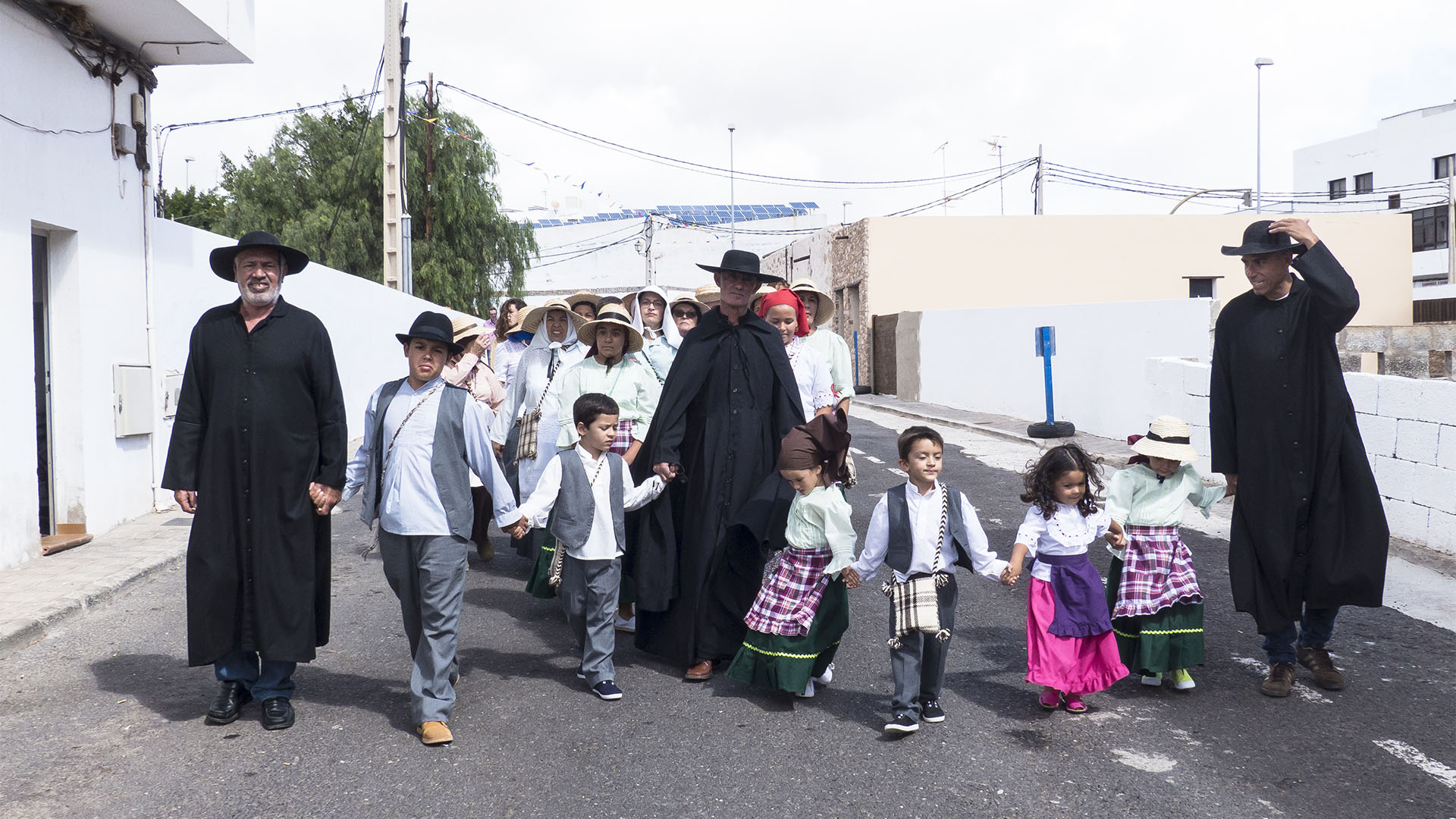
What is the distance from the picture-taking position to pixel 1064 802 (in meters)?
3.77

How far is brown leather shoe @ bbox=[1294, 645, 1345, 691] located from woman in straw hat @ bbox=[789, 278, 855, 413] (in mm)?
2859

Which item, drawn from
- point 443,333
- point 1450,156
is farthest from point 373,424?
point 1450,156

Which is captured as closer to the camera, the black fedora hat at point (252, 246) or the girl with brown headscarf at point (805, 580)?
the black fedora hat at point (252, 246)

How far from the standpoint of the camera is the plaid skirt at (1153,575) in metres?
5.01

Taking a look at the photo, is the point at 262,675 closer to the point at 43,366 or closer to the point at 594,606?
the point at 594,606

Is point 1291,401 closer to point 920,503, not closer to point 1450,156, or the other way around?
point 920,503

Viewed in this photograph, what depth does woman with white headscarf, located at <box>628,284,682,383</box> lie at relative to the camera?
281 inches

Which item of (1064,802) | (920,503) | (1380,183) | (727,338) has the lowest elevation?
(1064,802)

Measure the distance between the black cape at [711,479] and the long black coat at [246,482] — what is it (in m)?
1.62

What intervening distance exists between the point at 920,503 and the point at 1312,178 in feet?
201

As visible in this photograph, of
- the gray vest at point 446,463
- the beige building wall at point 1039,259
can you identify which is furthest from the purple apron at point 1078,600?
the beige building wall at point 1039,259

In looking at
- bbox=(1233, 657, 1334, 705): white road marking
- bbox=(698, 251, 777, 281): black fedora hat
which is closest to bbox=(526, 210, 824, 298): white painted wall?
bbox=(698, 251, 777, 281): black fedora hat

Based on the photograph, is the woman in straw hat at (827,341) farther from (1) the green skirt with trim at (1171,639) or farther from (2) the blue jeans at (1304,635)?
(2) the blue jeans at (1304,635)

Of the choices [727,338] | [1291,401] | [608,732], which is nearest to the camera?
[608,732]
